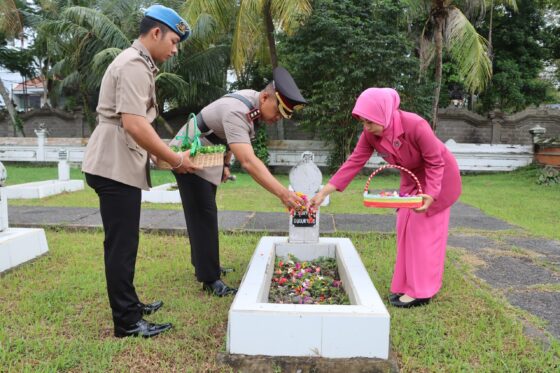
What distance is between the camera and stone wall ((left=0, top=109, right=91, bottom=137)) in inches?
745

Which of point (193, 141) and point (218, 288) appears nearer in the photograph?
point (193, 141)

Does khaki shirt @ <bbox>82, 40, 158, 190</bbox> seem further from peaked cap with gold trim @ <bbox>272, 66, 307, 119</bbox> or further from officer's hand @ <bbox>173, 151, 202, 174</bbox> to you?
peaked cap with gold trim @ <bbox>272, 66, 307, 119</bbox>

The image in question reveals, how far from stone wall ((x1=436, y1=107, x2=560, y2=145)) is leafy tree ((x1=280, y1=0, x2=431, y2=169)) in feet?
12.0

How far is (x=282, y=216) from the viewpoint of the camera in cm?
678

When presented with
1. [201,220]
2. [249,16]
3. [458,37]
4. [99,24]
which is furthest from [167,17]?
[99,24]

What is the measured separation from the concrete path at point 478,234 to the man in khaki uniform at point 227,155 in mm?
1961

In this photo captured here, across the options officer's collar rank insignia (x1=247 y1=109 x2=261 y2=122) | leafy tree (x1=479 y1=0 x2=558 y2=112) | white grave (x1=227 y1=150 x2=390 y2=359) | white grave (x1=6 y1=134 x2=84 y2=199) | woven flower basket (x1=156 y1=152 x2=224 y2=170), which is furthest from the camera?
leafy tree (x1=479 y1=0 x2=558 y2=112)

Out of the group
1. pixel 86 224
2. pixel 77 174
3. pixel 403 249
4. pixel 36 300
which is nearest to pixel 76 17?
pixel 77 174

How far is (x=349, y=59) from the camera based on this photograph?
41.3 feet

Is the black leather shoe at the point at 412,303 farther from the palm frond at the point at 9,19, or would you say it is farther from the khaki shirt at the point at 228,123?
the palm frond at the point at 9,19

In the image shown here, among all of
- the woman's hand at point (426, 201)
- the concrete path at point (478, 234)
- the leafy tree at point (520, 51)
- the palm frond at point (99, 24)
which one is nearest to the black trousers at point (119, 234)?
the woman's hand at point (426, 201)

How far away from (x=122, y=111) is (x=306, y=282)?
1765 mm

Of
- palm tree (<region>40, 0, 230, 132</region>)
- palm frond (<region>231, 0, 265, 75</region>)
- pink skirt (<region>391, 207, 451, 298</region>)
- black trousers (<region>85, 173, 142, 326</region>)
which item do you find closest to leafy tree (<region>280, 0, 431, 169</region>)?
palm frond (<region>231, 0, 265, 75</region>)

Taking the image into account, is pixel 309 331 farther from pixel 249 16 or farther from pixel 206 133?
pixel 249 16
